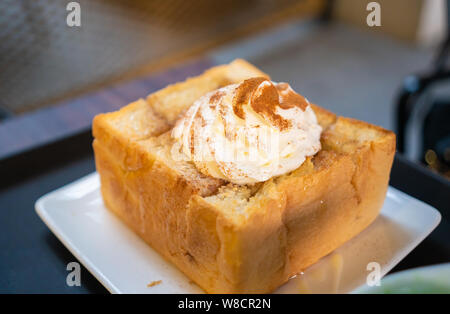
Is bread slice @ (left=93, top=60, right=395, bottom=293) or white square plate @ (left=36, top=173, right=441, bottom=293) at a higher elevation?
bread slice @ (left=93, top=60, right=395, bottom=293)

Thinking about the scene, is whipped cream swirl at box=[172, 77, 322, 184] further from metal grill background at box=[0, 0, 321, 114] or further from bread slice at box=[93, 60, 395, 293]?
metal grill background at box=[0, 0, 321, 114]

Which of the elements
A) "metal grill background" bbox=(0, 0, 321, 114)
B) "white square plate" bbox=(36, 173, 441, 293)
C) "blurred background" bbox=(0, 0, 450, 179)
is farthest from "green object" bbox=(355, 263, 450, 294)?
"metal grill background" bbox=(0, 0, 321, 114)

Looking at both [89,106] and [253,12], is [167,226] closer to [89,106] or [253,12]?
[89,106]

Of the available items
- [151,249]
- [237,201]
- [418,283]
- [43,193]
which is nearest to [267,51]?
[43,193]

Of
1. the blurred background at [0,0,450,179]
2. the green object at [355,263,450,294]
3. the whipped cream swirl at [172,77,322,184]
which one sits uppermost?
the whipped cream swirl at [172,77,322,184]

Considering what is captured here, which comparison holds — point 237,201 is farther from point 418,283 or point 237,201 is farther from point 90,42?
point 90,42

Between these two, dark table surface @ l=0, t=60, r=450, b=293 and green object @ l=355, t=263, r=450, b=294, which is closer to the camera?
green object @ l=355, t=263, r=450, b=294

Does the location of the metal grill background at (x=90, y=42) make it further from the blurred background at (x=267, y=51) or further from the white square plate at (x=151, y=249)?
the white square plate at (x=151, y=249)
